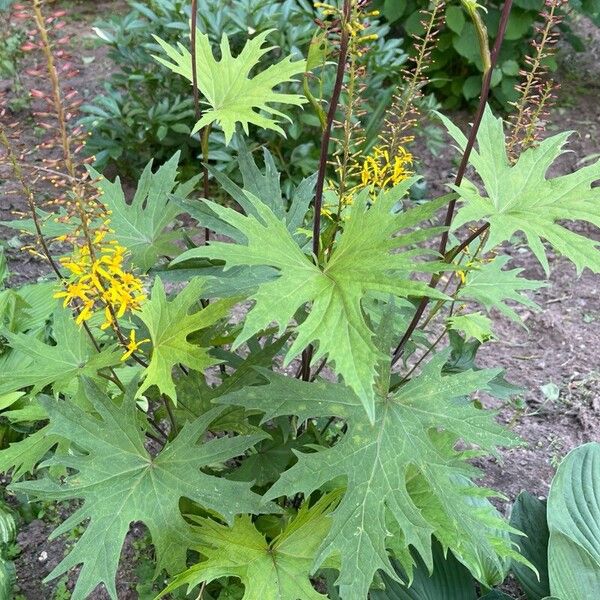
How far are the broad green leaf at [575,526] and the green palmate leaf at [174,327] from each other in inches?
51.6

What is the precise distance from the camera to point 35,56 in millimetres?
5594

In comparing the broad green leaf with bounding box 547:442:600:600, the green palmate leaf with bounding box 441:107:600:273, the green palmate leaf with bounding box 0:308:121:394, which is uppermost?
the green palmate leaf with bounding box 441:107:600:273

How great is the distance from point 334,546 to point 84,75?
4914 mm

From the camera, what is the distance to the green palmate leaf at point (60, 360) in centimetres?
168

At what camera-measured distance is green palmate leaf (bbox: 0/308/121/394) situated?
1.68m

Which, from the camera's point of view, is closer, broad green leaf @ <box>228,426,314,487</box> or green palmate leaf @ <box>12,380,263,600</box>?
green palmate leaf @ <box>12,380,263,600</box>

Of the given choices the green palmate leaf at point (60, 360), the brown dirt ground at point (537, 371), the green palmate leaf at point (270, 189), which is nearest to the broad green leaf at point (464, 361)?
the brown dirt ground at point (537, 371)

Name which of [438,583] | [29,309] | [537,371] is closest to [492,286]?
[438,583]

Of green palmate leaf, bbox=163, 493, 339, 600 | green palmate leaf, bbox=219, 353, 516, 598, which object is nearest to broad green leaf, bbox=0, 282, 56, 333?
green palmate leaf, bbox=163, 493, 339, 600

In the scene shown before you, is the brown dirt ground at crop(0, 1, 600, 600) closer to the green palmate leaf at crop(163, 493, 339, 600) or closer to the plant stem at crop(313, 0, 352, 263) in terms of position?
the green palmate leaf at crop(163, 493, 339, 600)

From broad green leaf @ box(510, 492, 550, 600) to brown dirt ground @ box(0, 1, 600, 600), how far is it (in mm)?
219

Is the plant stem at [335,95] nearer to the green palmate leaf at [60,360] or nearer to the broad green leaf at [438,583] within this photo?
the green palmate leaf at [60,360]

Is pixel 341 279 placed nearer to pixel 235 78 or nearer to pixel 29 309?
pixel 235 78

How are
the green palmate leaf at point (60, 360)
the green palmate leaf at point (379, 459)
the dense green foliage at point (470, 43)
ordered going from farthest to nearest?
the dense green foliage at point (470, 43) → the green palmate leaf at point (60, 360) → the green palmate leaf at point (379, 459)
